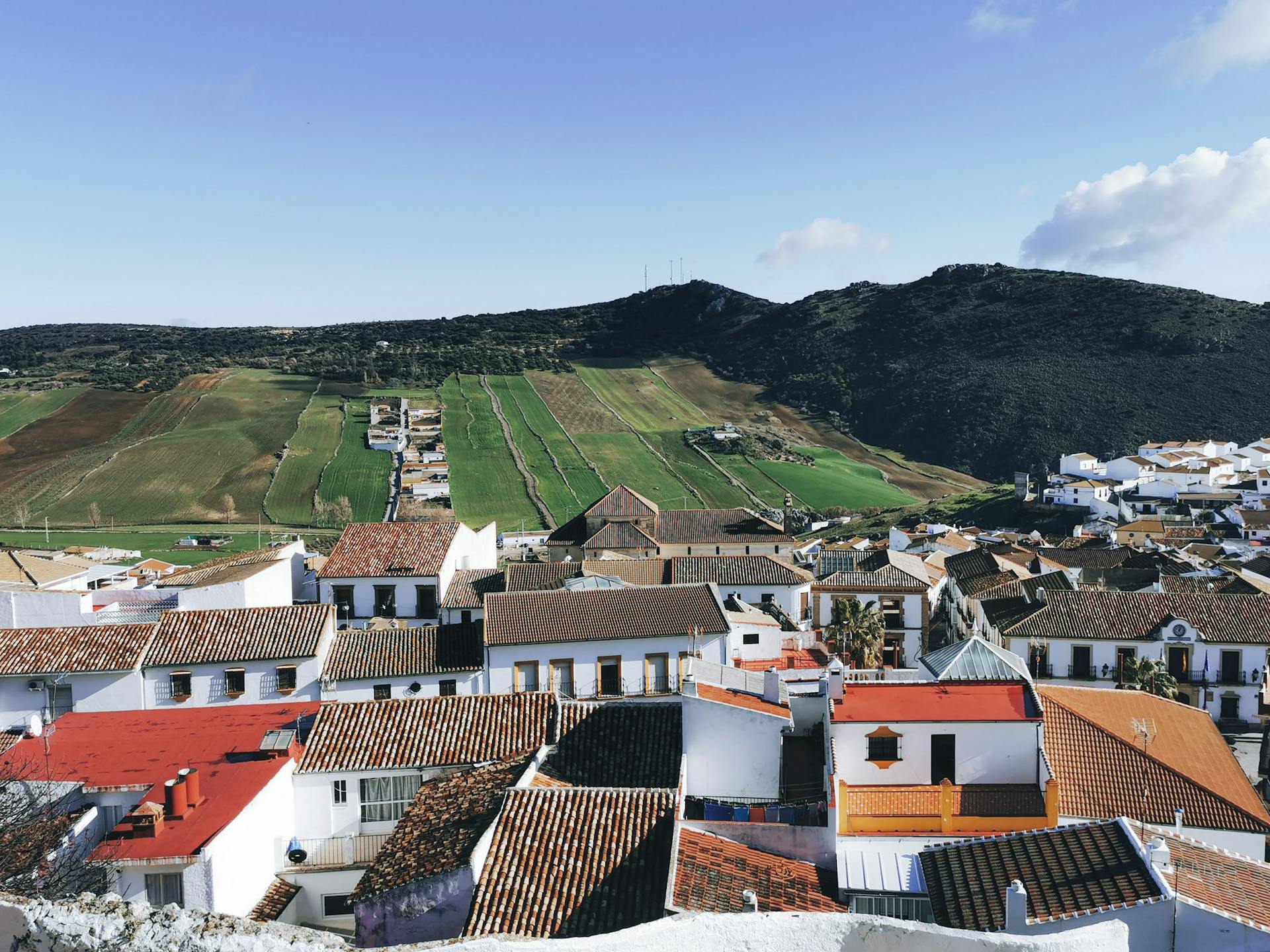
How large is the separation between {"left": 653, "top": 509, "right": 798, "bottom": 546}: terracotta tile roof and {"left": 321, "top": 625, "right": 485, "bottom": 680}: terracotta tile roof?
31.5 meters

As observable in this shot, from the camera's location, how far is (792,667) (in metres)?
29.1

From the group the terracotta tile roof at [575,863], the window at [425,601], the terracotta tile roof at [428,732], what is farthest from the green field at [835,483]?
the terracotta tile roof at [575,863]

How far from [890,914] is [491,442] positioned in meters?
101

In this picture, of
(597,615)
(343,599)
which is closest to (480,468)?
(343,599)

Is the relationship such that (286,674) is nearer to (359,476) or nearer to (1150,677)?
(1150,677)

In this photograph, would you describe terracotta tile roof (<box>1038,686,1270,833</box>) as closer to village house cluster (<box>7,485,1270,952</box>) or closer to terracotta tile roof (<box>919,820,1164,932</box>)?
village house cluster (<box>7,485,1270,952</box>)

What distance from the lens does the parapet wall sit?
545cm

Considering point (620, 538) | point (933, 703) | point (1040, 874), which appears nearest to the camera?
point (1040, 874)

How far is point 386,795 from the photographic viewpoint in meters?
17.8

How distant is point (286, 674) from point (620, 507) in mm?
33980

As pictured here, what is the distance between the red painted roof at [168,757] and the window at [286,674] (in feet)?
10.6

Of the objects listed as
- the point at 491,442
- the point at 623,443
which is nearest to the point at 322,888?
the point at 491,442

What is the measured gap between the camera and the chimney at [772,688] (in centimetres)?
1827

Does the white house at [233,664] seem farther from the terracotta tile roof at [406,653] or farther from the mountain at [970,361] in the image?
the mountain at [970,361]
